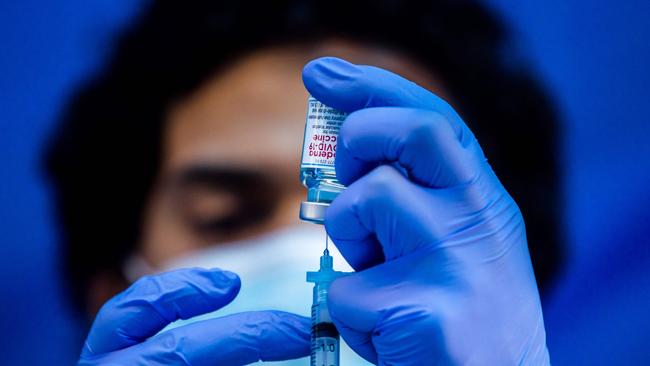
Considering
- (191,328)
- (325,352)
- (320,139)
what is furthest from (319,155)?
(191,328)

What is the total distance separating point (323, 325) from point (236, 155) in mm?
672

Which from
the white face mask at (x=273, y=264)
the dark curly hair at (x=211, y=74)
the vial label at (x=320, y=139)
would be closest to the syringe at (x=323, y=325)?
the vial label at (x=320, y=139)

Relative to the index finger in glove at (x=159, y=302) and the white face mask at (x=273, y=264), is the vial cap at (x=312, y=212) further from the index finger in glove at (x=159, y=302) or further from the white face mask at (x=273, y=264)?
the white face mask at (x=273, y=264)

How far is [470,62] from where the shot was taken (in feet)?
5.22

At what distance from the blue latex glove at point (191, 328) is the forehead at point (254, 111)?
0.48 metres

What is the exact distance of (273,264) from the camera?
143cm

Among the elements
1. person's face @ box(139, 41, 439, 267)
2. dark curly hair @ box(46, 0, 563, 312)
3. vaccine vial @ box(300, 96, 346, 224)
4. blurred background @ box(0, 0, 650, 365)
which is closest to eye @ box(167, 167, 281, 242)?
person's face @ box(139, 41, 439, 267)

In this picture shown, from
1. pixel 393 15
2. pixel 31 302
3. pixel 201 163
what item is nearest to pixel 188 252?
pixel 201 163

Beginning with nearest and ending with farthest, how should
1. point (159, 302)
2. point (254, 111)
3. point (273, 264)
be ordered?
1. point (159, 302)
2. point (273, 264)
3. point (254, 111)

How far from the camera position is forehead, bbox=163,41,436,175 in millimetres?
1521

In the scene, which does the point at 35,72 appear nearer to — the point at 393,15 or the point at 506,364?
the point at 393,15

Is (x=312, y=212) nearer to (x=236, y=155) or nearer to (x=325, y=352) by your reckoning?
(x=325, y=352)

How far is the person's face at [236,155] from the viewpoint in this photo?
1502mm

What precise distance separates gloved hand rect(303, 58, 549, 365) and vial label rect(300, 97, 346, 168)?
0.03m
